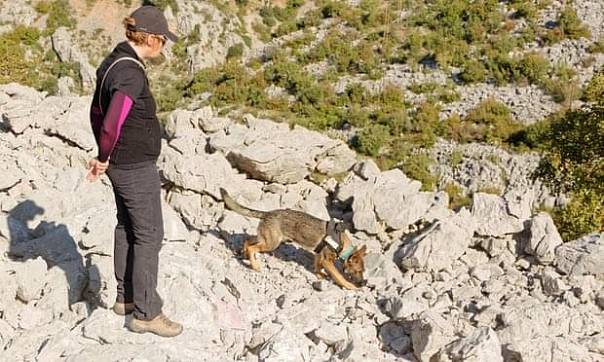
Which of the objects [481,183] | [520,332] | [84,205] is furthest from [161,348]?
[481,183]

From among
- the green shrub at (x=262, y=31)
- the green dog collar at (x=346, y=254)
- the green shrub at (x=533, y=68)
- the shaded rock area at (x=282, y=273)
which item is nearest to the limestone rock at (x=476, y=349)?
the shaded rock area at (x=282, y=273)

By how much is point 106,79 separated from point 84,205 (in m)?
4.13

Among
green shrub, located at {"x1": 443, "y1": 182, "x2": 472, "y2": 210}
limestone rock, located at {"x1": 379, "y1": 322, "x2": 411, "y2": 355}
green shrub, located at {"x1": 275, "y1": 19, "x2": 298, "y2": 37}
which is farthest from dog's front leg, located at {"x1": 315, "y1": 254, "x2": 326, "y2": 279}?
green shrub, located at {"x1": 275, "y1": 19, "x2": 298, "y2": 37}

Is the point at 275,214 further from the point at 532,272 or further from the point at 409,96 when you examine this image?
the point at 409,96

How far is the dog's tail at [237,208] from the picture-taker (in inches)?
306

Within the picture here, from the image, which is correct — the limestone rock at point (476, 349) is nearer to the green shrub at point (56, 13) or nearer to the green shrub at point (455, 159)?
the green shrub at point (455, 159)

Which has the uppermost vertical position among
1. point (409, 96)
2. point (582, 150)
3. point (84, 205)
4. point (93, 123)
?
point (93, 123)

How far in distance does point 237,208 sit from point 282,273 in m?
1.27

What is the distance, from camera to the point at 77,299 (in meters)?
5.84

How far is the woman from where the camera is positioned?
166 inches

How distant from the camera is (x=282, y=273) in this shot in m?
7.30

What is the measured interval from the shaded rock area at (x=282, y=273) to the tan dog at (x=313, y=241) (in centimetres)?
19

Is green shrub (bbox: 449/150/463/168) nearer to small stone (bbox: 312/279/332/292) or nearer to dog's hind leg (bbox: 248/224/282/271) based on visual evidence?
dog's hind leg (bbox: 248/224/282/271)

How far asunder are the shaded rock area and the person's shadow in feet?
0.06
